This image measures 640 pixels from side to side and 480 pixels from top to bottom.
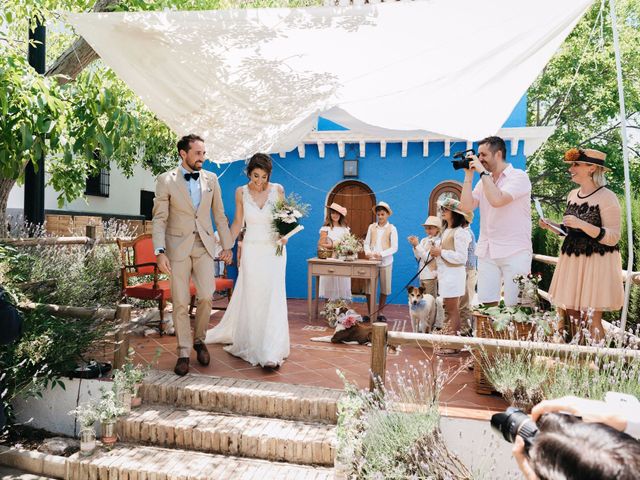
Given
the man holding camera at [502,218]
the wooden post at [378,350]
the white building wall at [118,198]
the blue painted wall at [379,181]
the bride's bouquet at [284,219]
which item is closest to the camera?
the wooden post at [378,350]

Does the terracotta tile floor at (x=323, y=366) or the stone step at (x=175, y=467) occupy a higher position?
the terracotta tile floor at (x=323, y=366)

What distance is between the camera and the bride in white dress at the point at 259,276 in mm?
5043

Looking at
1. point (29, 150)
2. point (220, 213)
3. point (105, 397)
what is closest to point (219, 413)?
point (105, 397)

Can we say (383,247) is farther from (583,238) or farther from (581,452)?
(581,452)

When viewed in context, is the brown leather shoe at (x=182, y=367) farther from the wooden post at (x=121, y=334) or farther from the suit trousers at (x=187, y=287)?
the wooden post at (x=121, y=334)

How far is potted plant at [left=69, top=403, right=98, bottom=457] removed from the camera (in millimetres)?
3823

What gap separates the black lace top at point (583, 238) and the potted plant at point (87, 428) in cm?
425

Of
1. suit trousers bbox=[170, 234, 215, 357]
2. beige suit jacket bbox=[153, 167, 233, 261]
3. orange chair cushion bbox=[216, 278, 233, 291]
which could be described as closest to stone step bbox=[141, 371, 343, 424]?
suit trousers bbox=[170, 234, 215, 357]

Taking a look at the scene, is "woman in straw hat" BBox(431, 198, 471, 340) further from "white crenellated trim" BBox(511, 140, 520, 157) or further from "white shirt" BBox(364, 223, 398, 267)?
"white crenellated trim" BBox(511, 140, 520, 157)

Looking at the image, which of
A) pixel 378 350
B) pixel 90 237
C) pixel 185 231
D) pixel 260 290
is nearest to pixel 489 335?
pixel 378 350

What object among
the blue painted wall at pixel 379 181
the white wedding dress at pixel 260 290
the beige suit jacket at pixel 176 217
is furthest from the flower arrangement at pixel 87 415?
the blue painted wall at pixel 379 181

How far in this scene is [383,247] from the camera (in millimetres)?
8203

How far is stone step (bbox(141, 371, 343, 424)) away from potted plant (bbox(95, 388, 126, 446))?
0.37m

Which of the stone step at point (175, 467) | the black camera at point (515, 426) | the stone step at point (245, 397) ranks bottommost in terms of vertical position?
the stone step at point (175, 467)
